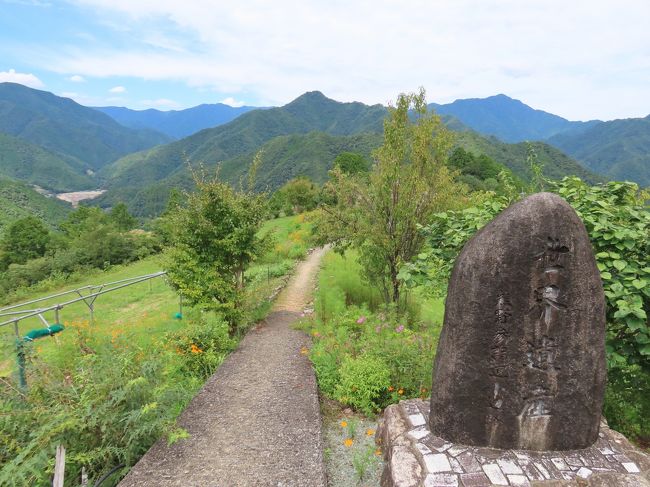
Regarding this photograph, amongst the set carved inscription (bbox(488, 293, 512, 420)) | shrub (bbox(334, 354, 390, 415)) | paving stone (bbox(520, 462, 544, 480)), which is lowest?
shrub (bbox(334, 354, 390, 415))

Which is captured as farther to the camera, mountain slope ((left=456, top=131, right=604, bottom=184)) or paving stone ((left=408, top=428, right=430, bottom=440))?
mountain slope ((left=456, top=131, right=604, bottom=184))

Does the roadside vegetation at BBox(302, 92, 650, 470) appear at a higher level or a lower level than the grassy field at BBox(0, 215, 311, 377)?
higher

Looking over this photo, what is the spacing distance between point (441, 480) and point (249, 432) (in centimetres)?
308

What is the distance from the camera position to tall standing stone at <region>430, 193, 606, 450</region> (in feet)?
13.8

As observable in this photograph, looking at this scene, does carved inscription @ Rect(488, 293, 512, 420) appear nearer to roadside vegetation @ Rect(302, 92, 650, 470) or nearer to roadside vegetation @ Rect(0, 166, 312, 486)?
roadside vegetation @ Rect(302, 92, 650, 470)

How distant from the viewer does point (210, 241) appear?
9.77 meters

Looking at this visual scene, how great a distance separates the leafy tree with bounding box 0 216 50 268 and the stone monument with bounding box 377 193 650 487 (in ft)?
169

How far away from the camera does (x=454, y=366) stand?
4531 mm

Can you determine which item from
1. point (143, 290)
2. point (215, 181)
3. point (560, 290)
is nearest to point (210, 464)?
point (560, 290)

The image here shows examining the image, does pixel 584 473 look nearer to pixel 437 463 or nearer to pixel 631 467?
pixel 631 467

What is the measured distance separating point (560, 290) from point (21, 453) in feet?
20.5

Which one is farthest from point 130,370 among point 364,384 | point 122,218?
point 122,218

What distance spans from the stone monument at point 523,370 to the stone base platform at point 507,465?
12mm

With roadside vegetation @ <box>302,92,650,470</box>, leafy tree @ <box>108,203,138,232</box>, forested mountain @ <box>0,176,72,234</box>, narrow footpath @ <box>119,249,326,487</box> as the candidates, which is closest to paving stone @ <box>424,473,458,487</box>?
narrow footpath @ <box>119,249,326,487</box>
